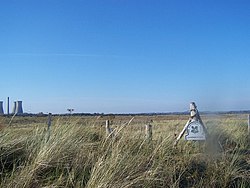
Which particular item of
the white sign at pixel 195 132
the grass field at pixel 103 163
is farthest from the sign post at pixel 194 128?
the grass field at pixel 103 163

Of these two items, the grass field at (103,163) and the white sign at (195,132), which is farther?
the white sign at (195,132)

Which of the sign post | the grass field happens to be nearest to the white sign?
the sign post

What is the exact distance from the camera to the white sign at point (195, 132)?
988 centimetres

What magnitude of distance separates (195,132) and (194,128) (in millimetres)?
131

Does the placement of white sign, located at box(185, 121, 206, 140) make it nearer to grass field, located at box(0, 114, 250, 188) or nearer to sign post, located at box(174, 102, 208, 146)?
sign post, located at box(174, 102, 208, 146)

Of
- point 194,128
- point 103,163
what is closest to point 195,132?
point 194,128

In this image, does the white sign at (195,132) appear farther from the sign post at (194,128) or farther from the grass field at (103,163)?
the grass field at (103,163)

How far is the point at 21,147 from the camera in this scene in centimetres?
575

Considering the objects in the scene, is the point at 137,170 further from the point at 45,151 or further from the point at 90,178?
the point at 45,151

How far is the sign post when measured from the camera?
9.88 m

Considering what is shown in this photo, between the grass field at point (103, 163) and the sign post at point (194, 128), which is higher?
the sign post at point (194, 128)

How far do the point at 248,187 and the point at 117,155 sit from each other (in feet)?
7.31

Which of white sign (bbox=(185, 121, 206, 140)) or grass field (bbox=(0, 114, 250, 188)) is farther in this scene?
white sign (bbox=(185, 121, 206, 140))

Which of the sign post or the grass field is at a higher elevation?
the sign post
